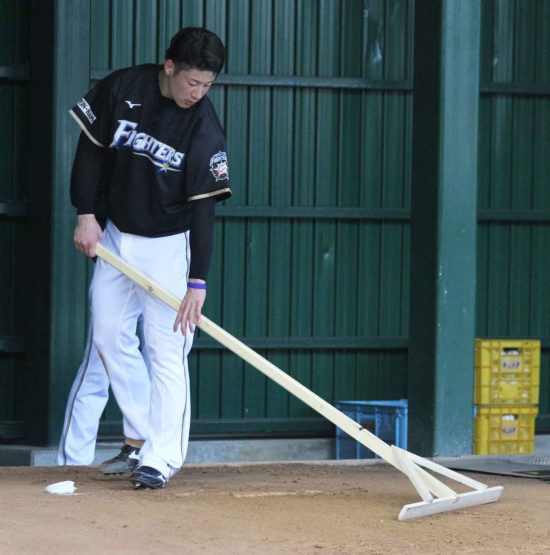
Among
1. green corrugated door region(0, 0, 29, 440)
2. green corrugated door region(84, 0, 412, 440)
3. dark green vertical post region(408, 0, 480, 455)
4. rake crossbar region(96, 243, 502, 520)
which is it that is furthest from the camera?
green corrugated door region(84, 0, 412, 440)

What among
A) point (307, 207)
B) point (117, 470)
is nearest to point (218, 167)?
point (117, 470)

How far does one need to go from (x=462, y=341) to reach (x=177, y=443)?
2013 millimetres

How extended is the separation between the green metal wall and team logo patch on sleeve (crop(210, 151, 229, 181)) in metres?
3.61

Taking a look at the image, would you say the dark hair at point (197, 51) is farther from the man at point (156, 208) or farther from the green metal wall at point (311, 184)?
the green metal wall at point (311, 184)

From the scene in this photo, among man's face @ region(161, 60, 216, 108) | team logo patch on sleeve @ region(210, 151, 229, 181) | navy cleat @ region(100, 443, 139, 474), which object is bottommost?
navy cleat @ region(100, 443, 139, 474)

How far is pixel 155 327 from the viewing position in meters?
6.03

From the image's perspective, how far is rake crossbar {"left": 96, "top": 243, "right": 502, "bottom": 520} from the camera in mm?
5578

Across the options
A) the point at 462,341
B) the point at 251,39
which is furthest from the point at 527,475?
the point at 251,39

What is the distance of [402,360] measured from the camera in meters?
10.3

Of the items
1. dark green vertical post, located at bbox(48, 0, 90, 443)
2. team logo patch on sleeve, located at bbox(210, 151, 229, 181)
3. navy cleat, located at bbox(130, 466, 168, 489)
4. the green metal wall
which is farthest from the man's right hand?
the green metal wall

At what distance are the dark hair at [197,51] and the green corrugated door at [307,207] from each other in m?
3.96

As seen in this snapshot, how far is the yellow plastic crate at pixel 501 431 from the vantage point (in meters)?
9.64

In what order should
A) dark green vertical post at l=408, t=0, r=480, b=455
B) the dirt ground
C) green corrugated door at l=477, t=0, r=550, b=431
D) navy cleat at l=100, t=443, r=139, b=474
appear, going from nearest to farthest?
the dirt ground < navy cleat at l=100, t=443, r=139, b=474 < dark green vertical post at l=408, t=0, r=480, b=455 < green corrugated door at l=477, t=0, r=550, b=431

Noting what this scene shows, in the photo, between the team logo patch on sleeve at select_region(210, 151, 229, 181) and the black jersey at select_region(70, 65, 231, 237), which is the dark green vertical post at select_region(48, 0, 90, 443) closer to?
the black jersey at select_region(70, 65, 231, 237)
